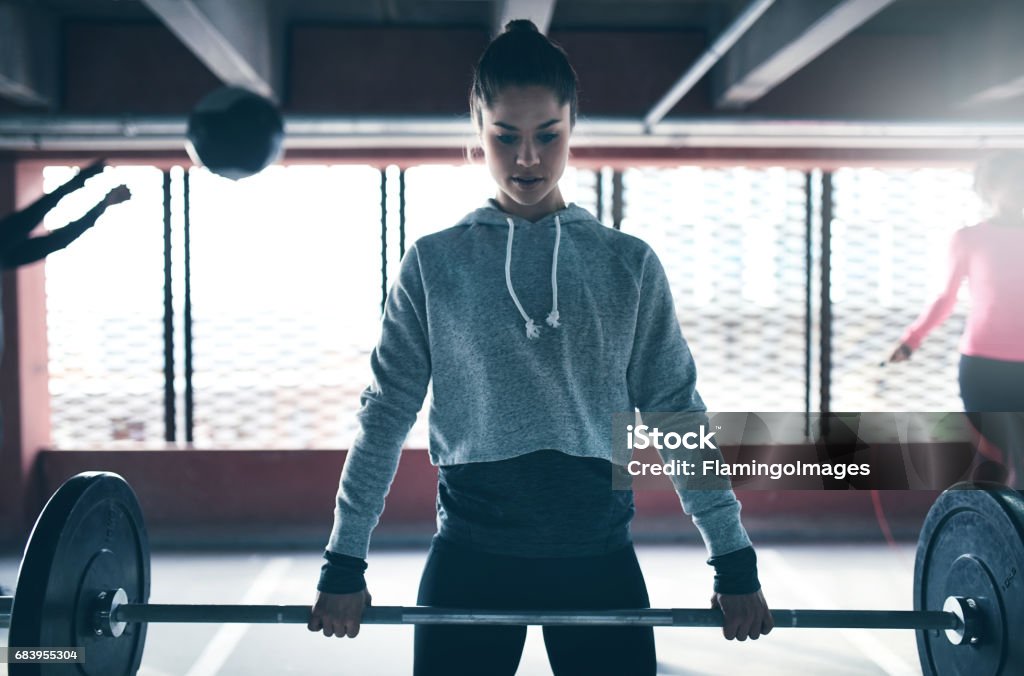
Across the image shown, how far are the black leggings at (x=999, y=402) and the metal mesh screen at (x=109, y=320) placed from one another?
3.76 m

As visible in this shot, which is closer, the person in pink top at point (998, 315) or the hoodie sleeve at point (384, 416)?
the hoodie sleeve at point (384, 416)

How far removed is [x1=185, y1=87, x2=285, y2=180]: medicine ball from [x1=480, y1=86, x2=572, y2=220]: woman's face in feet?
5.00

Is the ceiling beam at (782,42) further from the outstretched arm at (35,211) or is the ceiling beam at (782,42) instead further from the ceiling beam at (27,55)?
the ceiling beam at (27,55)

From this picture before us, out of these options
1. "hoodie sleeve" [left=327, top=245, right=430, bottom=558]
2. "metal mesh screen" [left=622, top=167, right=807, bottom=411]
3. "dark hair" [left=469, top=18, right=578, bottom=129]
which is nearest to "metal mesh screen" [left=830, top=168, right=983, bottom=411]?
"metal mesh screen" [left=622, top=167, right=807, bottom=411]

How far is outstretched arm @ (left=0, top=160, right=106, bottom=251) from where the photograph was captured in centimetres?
243

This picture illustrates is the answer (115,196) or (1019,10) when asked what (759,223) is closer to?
(1019,10)

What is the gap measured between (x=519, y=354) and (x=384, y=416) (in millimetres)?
202

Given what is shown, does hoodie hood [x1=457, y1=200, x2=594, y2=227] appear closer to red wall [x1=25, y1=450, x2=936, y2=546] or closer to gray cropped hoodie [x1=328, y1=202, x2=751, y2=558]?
gray cropped hoodie [x1=328, y1=202, x2=751, y2=558]

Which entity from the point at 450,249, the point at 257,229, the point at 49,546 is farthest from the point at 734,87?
the point at 49,546

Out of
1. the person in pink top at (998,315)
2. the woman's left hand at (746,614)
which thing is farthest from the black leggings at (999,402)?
the woman's left hand at (746,614)

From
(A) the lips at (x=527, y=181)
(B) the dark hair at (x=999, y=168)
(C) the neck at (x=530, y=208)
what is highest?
(B) the dark hair at (x=999, y=168)

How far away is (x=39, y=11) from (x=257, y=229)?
136cm

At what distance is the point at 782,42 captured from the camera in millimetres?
2898

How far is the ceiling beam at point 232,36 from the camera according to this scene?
8.23 feet
